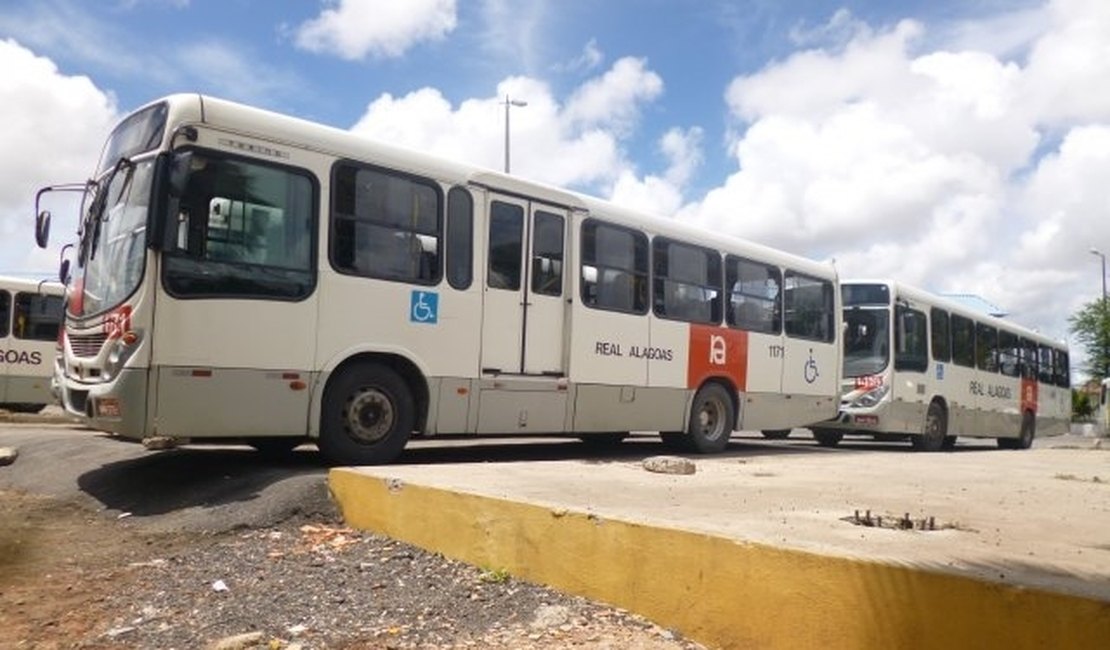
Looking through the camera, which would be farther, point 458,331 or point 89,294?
point 458,331

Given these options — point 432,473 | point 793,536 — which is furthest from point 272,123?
point 793,536

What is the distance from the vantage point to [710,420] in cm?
1136

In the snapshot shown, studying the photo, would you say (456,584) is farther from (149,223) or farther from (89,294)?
(89,294)

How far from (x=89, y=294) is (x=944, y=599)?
6414 mm

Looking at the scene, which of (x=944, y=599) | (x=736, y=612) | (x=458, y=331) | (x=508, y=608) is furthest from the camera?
(x=458, y=331)

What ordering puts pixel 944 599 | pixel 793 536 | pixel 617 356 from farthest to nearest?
pixel 617 356
pixel 793 536
pixel 944 599

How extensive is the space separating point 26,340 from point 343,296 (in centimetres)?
1407

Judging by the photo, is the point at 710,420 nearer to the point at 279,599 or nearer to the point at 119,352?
the point at 119,352

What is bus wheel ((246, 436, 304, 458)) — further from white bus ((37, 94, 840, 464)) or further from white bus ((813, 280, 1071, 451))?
white bus ((813, 280, 1071, 451))

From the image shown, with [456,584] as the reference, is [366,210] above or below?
above

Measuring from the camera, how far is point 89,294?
23.0 ft

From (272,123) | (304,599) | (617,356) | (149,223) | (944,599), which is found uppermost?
(272,123)

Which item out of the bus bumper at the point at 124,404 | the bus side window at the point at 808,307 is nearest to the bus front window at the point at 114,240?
the bus bumper at the point at 124,404

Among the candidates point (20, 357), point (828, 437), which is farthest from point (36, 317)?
point (828, 437)
